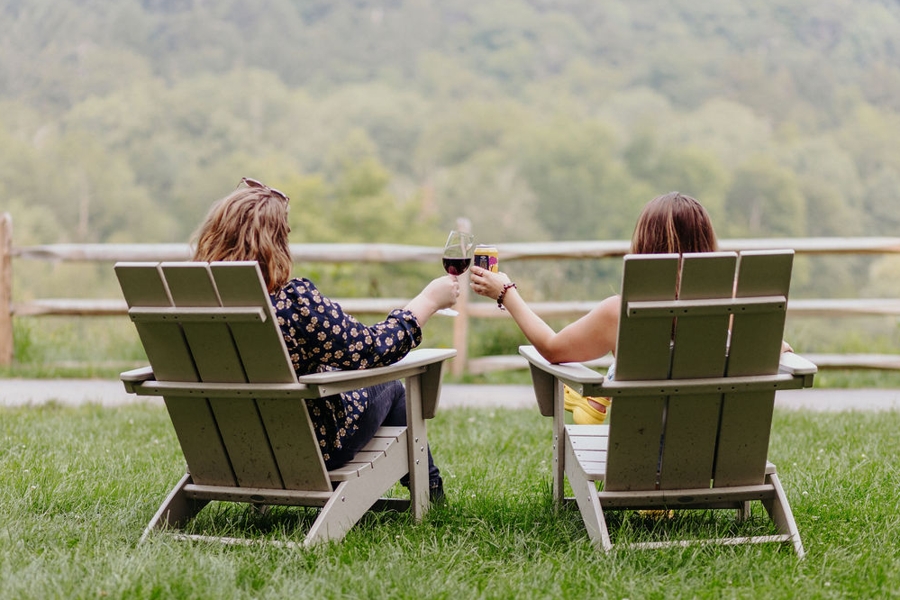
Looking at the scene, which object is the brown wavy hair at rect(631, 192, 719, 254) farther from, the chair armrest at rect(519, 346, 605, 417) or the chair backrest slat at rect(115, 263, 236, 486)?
the chair backrest slat at rect(115, 263, 236, 486)

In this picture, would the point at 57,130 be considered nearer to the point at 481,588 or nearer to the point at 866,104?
the point at 866,104

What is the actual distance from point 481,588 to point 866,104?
2180 inches

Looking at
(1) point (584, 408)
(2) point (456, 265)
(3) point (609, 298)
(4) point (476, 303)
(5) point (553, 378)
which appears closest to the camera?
(2) point (456, 265)

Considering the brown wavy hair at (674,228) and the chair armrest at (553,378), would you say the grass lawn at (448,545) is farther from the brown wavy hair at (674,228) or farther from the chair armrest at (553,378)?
the brown wavy hair at (674,228)

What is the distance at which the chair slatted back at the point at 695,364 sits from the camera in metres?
2.51

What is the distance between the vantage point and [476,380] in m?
6.91

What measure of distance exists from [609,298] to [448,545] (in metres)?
0.92

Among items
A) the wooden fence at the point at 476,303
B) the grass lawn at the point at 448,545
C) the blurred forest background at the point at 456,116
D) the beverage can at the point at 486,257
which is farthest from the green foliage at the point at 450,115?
the beverage can at the point at 486,257

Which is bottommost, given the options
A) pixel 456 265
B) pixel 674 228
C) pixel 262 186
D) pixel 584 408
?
pixel 584 408

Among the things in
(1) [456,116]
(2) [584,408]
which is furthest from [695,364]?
(1) [456,116]

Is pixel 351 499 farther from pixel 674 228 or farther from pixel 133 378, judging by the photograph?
pixel 674 228

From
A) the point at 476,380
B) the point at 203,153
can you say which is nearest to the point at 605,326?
the point at 476,380

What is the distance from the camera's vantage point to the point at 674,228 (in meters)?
2.77

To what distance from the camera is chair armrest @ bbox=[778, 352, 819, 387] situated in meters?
2.64
